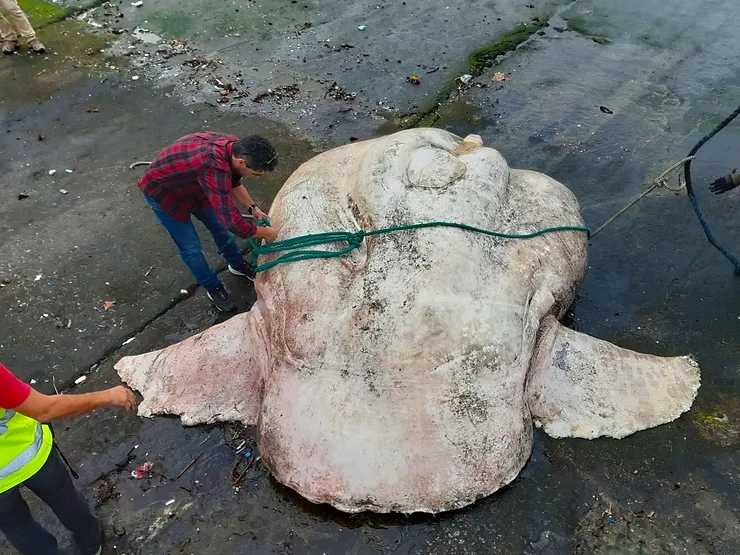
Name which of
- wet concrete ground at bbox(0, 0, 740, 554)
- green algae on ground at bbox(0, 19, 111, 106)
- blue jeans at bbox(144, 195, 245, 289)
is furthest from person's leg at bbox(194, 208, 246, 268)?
green algae on ground at bbox(0, 19, 111, 106)

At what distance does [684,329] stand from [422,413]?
239 cm

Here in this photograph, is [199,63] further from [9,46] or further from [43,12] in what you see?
[43,12]

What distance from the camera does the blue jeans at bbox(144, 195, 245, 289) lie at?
4074 mm

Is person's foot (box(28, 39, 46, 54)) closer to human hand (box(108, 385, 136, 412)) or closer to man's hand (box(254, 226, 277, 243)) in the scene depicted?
man's hand (box(254, 226, 277, 243))

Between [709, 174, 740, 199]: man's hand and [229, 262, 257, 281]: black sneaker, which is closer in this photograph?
[709, 174, 740, 199]: man's hand

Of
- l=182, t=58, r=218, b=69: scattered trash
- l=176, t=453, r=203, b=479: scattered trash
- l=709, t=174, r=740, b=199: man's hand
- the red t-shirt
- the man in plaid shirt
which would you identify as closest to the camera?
the red t-shirt

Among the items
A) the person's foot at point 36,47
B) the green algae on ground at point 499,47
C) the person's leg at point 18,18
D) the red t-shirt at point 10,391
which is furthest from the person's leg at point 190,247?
the person's leg at point 18,18

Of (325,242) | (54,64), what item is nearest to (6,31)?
(54,64)

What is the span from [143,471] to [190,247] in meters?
1.57

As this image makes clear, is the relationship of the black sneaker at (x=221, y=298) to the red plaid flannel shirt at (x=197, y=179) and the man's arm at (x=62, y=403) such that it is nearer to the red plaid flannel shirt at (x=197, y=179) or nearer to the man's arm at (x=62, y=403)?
the red plaid flannel shirt at (x=197, y=179)

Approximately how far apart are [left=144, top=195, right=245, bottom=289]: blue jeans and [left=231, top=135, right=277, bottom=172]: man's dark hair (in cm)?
70

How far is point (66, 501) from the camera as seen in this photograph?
9.04ft

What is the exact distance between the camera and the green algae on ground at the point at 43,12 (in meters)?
8.29

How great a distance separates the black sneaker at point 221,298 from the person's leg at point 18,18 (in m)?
5.47
